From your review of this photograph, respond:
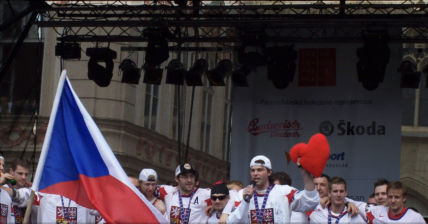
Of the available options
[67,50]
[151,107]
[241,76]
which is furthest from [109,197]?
[151,107]

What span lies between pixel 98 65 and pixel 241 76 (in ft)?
8.78

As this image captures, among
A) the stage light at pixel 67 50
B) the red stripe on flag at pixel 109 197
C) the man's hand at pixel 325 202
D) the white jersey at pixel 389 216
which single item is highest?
the stage light at pixel 67 50

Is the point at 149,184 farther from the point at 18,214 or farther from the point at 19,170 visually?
the point at 18,214

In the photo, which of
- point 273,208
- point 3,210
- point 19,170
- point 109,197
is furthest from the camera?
point 19,170

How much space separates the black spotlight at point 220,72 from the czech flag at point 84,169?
681 centimetres

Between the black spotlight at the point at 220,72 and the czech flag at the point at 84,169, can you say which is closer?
the czech flag at the point at 84,169

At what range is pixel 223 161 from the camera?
16797 mm

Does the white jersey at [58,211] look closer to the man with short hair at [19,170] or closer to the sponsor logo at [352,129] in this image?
the man with short hair at [19,170]

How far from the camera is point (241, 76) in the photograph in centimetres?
1241

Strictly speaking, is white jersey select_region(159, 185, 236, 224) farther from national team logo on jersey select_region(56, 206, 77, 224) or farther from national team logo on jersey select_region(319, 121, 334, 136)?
national team logo on jersey select_region(319, 121, 334, 136)

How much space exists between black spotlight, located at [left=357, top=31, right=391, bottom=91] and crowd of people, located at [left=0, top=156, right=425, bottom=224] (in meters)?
3.12

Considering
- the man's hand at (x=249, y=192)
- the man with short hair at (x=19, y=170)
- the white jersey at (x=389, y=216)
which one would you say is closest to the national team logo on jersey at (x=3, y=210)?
the man with short hair at (x=19, y=170)

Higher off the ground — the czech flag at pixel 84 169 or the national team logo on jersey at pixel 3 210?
the czech flag at pixel 84 169

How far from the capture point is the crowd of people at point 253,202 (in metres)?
6.97
